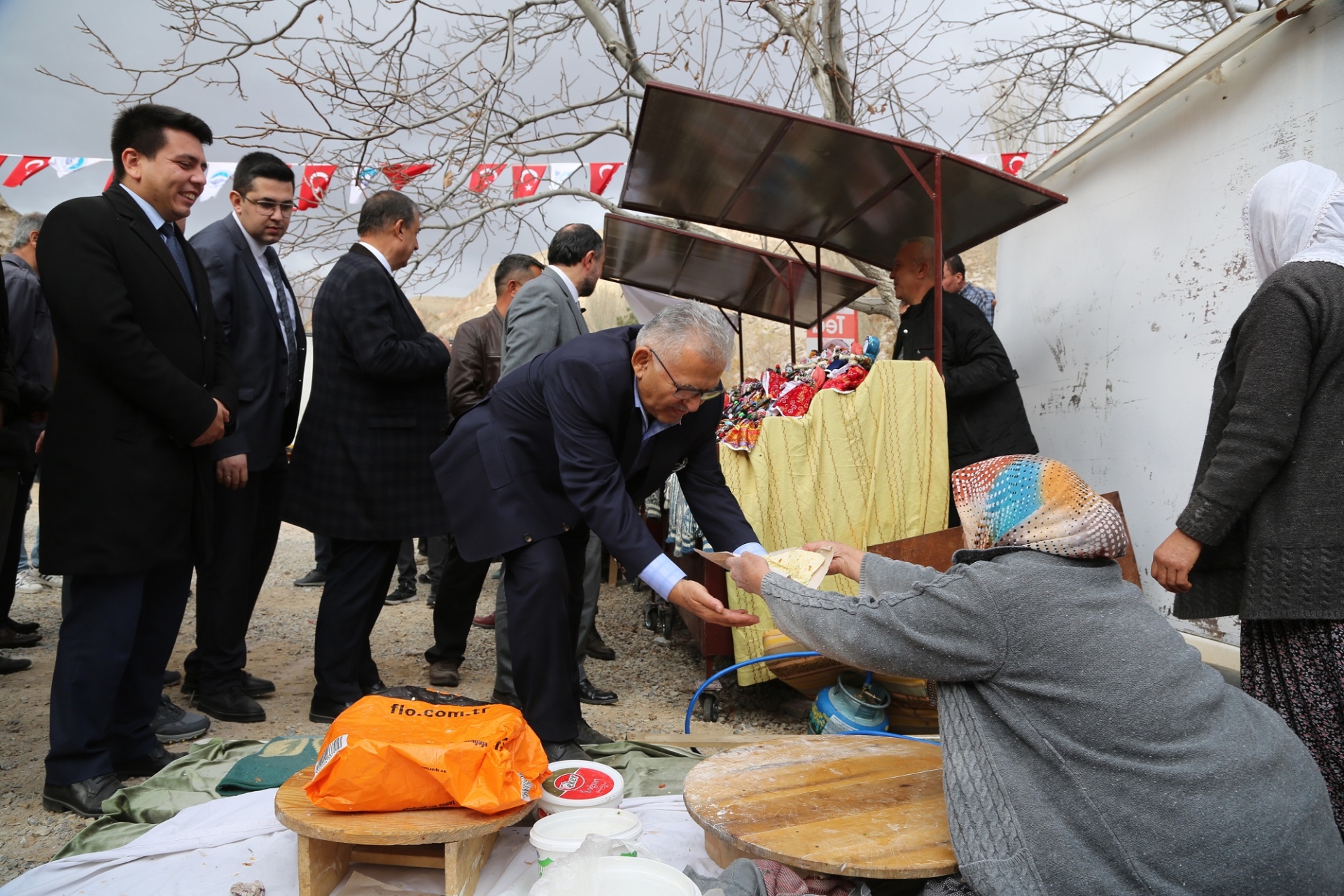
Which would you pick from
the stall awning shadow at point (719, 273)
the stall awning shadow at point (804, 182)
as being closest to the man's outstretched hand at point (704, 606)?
the stall awning shadow at point (804, 182)

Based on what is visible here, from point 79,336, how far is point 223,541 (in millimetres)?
1252

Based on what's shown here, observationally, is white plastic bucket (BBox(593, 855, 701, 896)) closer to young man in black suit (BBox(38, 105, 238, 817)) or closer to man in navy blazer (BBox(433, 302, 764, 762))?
man in navy blazer (BBox(433, 302, 764, 762))

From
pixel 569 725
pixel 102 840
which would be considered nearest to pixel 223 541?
pixel 102 840

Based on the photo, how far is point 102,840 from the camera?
89.5 inches

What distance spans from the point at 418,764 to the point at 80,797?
135cm

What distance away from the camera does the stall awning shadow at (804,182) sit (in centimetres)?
411

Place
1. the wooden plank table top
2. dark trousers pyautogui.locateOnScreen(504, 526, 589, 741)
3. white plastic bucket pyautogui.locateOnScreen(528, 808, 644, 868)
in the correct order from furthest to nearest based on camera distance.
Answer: dark trousers pyautogui.locateOnScreen(504, 526, 589, 741) → white plastic bucket pyautogui.locateOnScreen(528, 808, 644, 868) → the wooden plank table top

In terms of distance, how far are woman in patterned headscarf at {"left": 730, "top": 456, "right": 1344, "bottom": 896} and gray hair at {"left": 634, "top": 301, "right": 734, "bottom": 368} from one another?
3.25 ft

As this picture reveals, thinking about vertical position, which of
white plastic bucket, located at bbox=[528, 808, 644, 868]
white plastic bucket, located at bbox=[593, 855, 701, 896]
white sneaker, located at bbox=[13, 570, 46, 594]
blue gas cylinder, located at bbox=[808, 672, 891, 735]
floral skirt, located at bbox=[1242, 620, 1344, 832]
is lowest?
white sneaker, located at bbox=[13, 570, 46, 594]

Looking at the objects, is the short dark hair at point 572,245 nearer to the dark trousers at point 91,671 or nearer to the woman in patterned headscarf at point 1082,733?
the dark trousers at point 91,671

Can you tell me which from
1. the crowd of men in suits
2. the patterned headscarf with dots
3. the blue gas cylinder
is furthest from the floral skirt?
the crowd of men in suits

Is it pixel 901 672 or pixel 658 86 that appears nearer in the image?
pixel 901 672

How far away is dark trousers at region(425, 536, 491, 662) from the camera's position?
407 cm

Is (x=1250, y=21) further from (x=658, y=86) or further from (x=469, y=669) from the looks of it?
(x=469, y=669)
